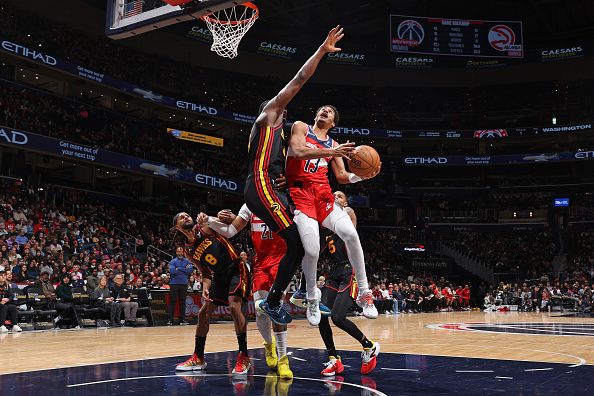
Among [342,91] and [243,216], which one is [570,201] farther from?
[243,216]

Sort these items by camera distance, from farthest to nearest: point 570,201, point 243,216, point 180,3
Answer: point 570,201, point 180,3, point 243,216

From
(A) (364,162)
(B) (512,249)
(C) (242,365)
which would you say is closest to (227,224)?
(C) (242,365)

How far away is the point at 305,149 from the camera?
5.57 metres

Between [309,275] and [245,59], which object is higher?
[245,59]

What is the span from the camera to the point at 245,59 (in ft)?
125

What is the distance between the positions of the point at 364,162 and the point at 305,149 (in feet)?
2.09

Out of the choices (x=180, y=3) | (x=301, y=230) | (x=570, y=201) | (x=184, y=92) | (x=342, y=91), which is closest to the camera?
(x=301, y=230)

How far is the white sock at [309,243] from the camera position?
17.9 feet

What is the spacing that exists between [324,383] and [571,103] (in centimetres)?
3947

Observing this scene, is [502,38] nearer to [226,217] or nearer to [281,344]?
[226,217]

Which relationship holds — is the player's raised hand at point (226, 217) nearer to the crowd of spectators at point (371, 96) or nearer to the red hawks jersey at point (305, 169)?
the red hawks jersey at point (305, 169)

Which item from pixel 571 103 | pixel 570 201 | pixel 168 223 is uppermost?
pixel 571 103

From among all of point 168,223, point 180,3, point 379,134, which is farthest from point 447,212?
point 180,3

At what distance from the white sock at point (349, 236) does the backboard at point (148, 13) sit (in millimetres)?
3578
